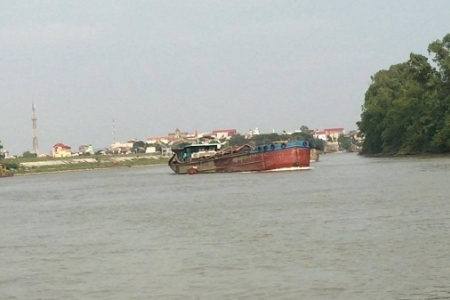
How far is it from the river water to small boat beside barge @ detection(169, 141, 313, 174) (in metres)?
29.0

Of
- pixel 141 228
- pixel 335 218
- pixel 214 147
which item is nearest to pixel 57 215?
pixel 141 228

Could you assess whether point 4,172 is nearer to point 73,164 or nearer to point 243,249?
point 73,164

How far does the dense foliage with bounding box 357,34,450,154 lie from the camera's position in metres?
91.6

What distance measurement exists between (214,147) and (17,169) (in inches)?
3090

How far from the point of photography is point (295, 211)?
31.8 metres

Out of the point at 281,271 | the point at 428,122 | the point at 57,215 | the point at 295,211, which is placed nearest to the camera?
the point at 281,271

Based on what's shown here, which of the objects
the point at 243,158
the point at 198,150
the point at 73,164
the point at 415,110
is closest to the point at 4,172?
the point at 73,164

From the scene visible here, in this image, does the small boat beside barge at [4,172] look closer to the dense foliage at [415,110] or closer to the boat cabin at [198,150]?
the dense foliage at [415,110]

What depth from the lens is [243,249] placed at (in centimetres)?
2217

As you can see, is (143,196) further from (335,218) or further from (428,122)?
(428,122)

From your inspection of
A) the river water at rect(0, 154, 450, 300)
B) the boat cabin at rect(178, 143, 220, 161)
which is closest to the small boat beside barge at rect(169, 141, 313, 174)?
the boat cabin at rect(178, 143, 220, 161)

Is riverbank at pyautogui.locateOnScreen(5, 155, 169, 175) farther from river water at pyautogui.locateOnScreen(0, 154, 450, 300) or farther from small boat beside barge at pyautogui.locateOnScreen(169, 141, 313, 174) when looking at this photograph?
river water at pyautogui.locateOnScreen(0, 154, 450, 300)

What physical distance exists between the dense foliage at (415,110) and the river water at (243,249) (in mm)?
54303

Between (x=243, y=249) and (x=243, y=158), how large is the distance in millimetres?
50682
